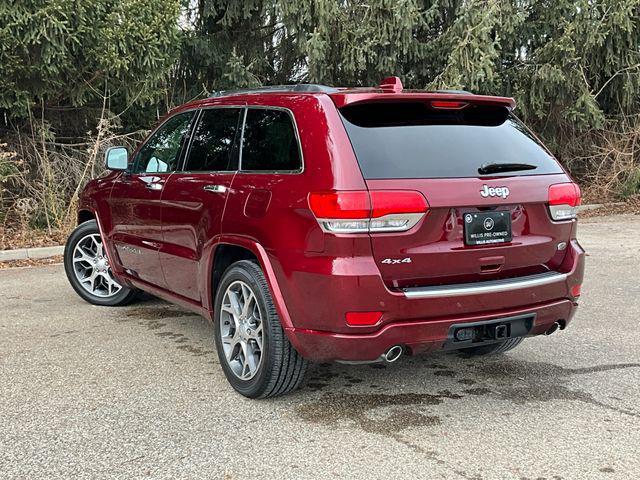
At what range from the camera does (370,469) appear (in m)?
2.97

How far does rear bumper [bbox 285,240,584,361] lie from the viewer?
3221 mm

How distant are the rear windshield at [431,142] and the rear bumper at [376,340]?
76 cm

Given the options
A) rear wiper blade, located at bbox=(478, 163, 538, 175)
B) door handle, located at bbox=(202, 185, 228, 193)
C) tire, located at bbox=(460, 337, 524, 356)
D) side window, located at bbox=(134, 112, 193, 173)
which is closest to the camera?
rear wiper blade, located at bbox=(478, 163, 538, 175)

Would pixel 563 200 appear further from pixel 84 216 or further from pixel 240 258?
pixel 84 216

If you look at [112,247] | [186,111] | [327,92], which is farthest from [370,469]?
[112,247]

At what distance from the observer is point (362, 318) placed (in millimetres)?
3242

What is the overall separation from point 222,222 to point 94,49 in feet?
22.4

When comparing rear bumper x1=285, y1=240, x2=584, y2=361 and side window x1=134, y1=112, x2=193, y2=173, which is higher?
side window x1=134, y1=112, x2=193, y2=173

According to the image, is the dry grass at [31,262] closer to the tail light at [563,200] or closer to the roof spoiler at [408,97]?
the roof spoiler at [408,97]

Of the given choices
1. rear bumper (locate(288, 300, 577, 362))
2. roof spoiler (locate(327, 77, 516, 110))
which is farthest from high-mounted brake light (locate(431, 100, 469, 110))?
rear bumper (locate(288, 300, 577, 362))

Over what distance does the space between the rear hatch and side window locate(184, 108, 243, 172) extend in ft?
3.08

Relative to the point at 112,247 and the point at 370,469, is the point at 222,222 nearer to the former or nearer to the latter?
the point at 370,469

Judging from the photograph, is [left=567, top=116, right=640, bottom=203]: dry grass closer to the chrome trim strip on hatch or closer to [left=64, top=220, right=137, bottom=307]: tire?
[left=64, top=220, right=137, bottom=307]: tire

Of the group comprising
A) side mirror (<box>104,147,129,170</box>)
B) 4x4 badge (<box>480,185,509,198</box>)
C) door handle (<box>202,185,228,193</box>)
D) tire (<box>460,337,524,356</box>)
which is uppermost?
side mirror (<box>104,147,129,170</box>)
